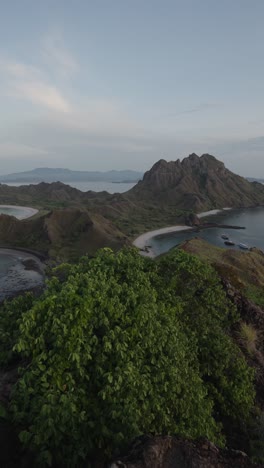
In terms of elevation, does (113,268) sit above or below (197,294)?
above

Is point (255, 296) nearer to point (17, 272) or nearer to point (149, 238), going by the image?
point (17, 272)

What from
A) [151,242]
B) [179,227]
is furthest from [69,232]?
[179,227]

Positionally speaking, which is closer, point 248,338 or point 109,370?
point 109,370

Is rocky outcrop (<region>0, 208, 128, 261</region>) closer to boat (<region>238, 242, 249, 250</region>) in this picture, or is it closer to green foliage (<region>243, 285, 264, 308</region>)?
boat (<region>238, 242, 249, 250</region>)

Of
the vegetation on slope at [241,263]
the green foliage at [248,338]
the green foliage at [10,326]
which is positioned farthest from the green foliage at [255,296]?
the green foliage at [10,326]

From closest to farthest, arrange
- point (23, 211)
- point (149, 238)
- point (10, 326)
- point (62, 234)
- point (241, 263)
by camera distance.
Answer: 1. point (10, 326)
2. point (241, 263)
3. point (62, 234)
4. point (149, 238)
5. point (23, 211)

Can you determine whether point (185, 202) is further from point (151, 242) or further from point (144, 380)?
point (144, 380)

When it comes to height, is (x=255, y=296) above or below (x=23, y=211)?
above

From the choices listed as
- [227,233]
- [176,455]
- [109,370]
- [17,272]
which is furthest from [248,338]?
[227,233]

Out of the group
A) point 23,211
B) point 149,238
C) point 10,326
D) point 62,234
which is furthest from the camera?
point 23,211
